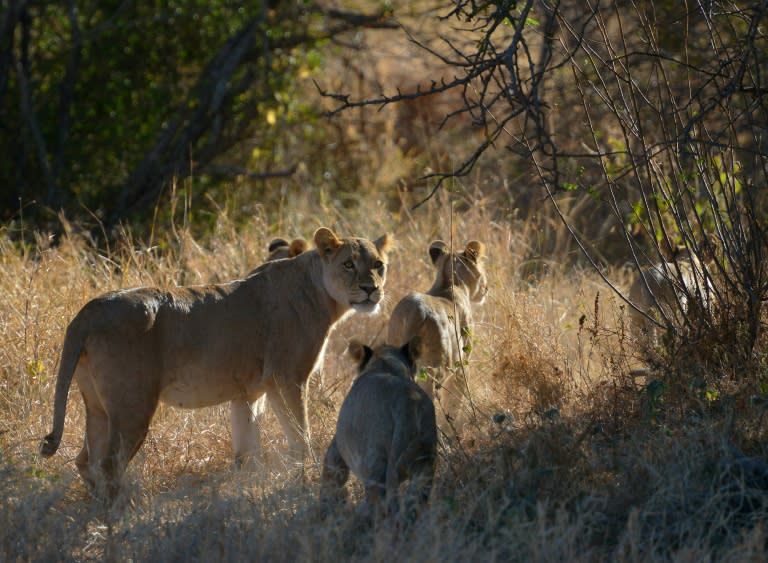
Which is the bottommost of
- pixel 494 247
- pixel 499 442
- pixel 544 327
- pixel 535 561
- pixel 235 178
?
pixel 535 561

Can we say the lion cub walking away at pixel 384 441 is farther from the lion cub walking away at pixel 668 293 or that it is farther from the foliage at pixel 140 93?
the foliage at pixel 140 93

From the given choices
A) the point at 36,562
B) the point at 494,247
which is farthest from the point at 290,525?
the point at 494,247

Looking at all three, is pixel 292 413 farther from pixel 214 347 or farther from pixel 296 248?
pixel 296 248

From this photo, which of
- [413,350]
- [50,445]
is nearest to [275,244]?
[413,350]

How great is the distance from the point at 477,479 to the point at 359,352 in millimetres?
813

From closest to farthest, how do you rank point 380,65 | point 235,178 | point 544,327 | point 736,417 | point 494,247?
point 736,417
point 544,327
point 494,247
point 235,178
point 380,65

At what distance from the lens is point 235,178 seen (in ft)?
41.4

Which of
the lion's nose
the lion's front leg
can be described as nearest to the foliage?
the lion's nose

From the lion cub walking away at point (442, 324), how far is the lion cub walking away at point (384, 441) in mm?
1527

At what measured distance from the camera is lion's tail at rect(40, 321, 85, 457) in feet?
17.6

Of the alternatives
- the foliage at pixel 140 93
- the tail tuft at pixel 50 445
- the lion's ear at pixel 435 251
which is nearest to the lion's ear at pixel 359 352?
the tail tuft at pixel 50 445

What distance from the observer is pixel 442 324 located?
706 centimetres

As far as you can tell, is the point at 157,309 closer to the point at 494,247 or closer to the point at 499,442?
the point at 499,442

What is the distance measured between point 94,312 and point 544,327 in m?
2.92
